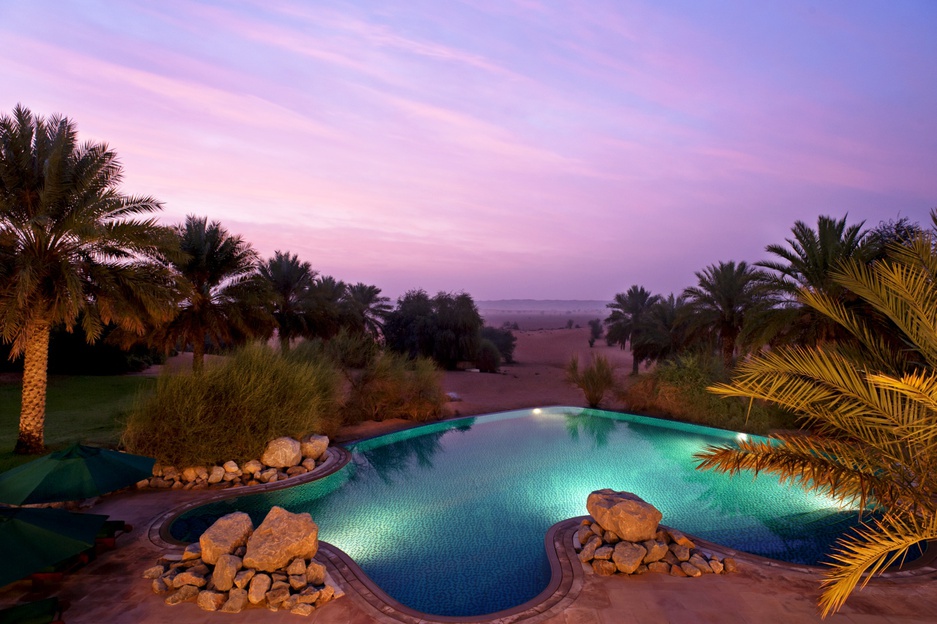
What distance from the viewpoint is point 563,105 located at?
13680 millimetres

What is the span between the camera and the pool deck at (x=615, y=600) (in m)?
4.78

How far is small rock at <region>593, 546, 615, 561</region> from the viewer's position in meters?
5.95

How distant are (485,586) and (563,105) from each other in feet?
41.0

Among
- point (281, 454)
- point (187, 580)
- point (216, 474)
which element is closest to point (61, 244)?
point (216, 474)

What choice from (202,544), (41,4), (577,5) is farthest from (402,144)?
(202,544)

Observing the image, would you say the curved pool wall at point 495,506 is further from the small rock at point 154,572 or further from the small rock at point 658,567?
the small rock at point 154,572

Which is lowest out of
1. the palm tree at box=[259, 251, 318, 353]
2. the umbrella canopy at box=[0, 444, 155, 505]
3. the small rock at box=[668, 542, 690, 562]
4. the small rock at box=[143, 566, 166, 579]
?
the small rock at box=[143, 566, 166, 579]

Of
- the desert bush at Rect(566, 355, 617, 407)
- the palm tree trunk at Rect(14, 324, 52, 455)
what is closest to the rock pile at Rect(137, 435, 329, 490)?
the palm tree trunk at Rect(14, 324, 52, 455)

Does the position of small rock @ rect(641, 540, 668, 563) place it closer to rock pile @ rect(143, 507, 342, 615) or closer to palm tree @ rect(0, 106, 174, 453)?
rock pile @ rect(143, 507, 342, 615)

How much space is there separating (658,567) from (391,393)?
33.3 ft

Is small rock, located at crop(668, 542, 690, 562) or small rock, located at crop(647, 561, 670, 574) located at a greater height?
small rock, located at crop(668, 542, 690, 562)

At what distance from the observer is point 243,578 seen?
17.2 ft

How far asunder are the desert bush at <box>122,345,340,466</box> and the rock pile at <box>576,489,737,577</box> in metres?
6.68

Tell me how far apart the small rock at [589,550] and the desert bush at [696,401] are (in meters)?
9.51
